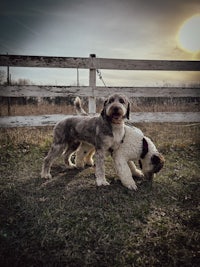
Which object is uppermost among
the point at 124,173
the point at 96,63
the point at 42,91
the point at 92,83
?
the point at 96,63

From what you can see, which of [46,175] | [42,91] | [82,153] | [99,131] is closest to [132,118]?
[82,153]

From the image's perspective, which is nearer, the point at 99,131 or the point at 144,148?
the point at 99,131

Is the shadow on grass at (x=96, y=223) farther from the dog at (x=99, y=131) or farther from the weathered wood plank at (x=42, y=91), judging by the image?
the weathered wood plank at (x=42, y=91)

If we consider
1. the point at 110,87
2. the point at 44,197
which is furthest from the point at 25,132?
the point at 44,197

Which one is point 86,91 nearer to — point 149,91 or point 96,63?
point 96,63

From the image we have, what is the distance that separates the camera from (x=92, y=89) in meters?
6.33

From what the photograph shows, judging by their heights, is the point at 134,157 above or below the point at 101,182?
above

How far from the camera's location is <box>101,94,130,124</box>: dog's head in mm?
3855

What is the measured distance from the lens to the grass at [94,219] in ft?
8.64

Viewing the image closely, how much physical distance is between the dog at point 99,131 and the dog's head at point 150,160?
0.44 m

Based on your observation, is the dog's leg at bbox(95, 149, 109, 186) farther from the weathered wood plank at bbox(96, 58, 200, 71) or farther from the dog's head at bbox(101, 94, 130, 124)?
the weathered wood plank at bbox(96, 58, 200, 71)

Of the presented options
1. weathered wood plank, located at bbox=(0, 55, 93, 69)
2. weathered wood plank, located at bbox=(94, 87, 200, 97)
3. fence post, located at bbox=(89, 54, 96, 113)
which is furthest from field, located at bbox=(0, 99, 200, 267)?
weathered wood plank, located at bbox=(0, 55, 93, 69)

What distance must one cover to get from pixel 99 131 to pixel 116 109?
1.67 ft

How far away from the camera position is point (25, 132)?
7168 mm
